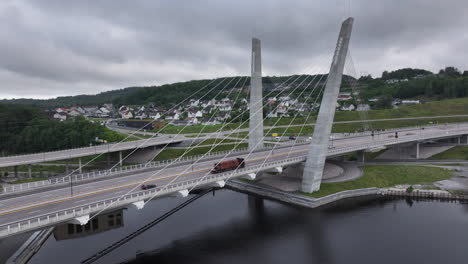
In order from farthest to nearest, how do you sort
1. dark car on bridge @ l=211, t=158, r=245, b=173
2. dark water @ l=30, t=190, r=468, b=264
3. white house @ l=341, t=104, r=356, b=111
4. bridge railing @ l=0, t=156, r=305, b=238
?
white house @ l=341, t=104, r=356, b=111 → dark car on bridge @ l=211, t=158, r=245, b=173 → dark water @ l=30, t=190, r=468, b=264 → bridge railing @ l=0, t=156, r=305, b=238

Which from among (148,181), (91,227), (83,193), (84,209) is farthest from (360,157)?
(84,209)

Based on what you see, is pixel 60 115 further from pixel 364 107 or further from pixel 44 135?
pixel 364 107

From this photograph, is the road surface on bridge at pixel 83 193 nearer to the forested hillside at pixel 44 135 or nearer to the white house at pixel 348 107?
the forested hillside at pixel 44 135

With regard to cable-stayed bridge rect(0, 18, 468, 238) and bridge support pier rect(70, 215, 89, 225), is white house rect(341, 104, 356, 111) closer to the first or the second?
cable-stayed bridge rect(0, 18, 468, 238)

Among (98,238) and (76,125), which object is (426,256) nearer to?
(98,238)

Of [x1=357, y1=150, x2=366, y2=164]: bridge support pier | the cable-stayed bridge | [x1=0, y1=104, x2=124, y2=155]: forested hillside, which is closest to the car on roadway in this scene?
the cable-stayed bridge

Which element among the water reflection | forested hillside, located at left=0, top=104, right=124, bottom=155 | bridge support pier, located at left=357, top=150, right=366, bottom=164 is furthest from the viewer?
forested hillside, located at left=0, top=104, right=124, bottom=155

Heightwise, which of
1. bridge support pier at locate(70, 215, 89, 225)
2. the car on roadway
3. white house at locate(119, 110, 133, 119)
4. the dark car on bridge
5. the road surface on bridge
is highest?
white house at locate(119, 110, 133, 119)
